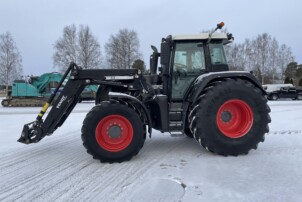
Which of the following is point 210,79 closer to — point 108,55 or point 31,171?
point 31,171

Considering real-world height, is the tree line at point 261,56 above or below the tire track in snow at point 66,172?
above

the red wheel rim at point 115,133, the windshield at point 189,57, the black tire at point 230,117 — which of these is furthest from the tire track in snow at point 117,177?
the windshield at point 189,57

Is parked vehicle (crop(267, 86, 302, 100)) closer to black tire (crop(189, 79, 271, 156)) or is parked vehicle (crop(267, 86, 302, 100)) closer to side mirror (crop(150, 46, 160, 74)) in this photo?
side mirror (crop(150, 46, 160, 74))

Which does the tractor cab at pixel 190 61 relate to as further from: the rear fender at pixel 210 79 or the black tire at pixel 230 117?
the black tire at pixel 230 117

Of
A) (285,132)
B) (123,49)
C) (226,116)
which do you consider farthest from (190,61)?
(123,49)

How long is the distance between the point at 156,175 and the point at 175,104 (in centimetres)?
194

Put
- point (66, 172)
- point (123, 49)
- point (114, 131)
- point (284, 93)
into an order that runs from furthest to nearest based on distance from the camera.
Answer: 1. point (123, 49)
2. point (284, 93)
3. point (114, 131)
4. point (66, 172)

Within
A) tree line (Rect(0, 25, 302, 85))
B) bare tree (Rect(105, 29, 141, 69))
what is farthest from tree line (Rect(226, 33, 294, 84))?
bare tree (Rect(105, 29, 141, 69))

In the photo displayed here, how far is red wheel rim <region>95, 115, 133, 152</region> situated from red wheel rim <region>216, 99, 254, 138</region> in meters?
1.76

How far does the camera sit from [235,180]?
430 centimetres

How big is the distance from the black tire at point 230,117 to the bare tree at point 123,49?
136 feet

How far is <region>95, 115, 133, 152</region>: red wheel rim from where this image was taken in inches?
209

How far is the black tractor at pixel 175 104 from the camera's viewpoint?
5309 millimetres

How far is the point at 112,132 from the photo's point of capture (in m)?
5.33
